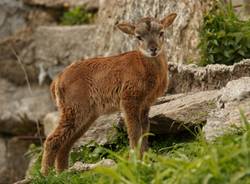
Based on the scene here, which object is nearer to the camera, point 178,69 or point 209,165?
point 209,165

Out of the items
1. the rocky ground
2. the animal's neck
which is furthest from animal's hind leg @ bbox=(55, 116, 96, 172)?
the animal's neck

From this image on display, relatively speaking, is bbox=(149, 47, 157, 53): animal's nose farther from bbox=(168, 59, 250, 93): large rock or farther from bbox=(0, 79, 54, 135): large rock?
bbox=(0, 79, 54, 135): large rock

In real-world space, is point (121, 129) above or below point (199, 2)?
below

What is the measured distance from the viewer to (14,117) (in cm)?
1786

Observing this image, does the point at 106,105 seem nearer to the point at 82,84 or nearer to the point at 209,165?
the point at 82,84

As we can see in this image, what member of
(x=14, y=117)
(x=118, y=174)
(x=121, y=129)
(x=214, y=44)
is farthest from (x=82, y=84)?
(x=14, y=117)

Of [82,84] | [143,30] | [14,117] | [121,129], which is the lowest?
[14,117]

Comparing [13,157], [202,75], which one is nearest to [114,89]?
[202,75]

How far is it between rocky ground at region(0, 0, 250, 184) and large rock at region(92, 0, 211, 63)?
0.06 ft

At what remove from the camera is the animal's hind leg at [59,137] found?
1148cm

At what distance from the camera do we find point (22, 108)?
18.0 m

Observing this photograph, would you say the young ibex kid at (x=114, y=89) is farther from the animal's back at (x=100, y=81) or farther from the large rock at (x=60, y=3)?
the large rock at (x=60, y=3)

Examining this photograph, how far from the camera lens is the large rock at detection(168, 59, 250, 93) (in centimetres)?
1211

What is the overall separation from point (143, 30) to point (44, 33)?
289 inches
